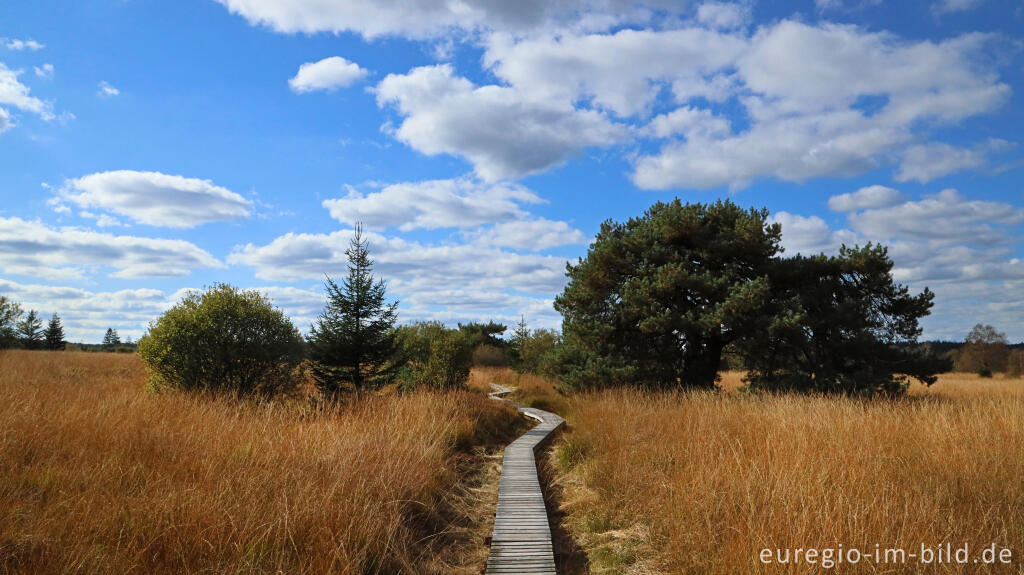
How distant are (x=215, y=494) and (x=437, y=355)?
17706mm

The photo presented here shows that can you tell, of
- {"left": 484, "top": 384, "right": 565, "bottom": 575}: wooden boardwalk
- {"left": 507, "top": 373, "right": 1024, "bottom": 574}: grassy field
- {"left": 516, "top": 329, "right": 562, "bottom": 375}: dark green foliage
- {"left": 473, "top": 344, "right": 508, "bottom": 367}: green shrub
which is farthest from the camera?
{"left": 473, "top": 344, "right": 508, "bottom": 367}: green shrub

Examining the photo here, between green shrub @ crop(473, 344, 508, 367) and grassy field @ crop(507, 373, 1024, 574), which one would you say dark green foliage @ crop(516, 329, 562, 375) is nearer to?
green shrub @ crop(473, 344, 508, 367)

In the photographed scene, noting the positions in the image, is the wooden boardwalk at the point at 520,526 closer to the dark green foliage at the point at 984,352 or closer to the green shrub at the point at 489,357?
the green shrub at the point at 489,357

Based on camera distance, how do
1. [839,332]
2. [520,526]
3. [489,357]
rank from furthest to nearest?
[489,357], [839,332], [520,526]

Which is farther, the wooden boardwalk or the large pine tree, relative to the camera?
the large pine tree

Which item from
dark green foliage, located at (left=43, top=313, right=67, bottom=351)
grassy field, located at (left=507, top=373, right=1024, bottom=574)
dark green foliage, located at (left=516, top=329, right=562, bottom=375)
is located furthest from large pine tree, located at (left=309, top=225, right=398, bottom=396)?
dark green foliage, located at (left=43, top=313, right=67, bottom=351)

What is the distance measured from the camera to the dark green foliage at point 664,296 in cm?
1719

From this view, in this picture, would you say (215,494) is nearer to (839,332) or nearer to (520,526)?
(520,526)

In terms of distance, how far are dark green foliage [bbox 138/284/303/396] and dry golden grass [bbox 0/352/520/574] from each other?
13.8ft

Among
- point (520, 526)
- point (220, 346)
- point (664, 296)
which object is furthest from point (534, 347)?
point (520, 526)

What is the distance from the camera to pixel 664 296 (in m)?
17.5

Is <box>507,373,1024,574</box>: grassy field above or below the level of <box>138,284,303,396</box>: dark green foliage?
below

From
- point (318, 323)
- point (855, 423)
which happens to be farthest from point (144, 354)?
point (855, 423)

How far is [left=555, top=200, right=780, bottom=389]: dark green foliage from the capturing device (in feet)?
56.4
